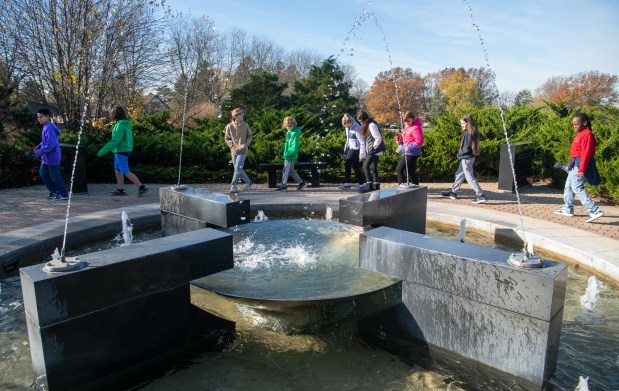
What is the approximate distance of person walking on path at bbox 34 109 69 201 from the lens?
903cm

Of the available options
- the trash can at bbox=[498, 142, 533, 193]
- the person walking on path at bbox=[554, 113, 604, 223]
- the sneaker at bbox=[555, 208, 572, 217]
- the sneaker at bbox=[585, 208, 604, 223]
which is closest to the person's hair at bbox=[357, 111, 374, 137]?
the trash can at bbox=[498, 142, 533, 193]

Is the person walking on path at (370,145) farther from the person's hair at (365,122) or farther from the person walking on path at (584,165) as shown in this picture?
the person walking on path at (584,165)

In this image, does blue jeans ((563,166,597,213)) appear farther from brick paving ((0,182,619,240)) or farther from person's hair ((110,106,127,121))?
person's hair ((110,106,127,121))

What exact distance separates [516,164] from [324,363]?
917 centimetres

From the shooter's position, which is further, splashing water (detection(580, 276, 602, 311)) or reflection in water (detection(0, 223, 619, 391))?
splashing water (detection(580, 276, 602, 311))

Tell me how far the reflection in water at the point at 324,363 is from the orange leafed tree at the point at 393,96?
62.2 meters

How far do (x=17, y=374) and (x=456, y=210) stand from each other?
277 inches

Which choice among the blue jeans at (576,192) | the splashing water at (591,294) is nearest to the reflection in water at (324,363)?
the splashing water at (591,294)

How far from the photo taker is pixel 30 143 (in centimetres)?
1196

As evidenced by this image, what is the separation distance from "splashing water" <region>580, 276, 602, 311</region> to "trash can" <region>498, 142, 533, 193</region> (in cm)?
574

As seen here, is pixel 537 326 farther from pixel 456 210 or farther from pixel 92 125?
pixel 92 125

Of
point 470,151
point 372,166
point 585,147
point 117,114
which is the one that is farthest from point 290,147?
point 585,147

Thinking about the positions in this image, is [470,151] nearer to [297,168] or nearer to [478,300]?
[297,168]

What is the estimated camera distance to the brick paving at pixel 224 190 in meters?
7.37
